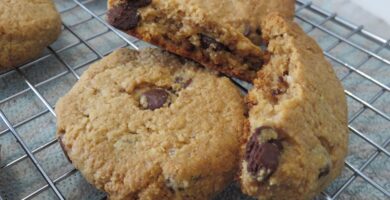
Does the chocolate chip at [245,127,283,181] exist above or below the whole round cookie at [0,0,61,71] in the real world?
above

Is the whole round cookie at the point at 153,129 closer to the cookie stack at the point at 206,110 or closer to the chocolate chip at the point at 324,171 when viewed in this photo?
the cookie stack at the point at 206,110

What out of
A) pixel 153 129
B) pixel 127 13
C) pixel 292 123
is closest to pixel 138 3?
pixel 127 13

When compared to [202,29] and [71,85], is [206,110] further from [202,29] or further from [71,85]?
[71,85]

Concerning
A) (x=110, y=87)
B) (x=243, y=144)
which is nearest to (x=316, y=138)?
(x=243, y=144)

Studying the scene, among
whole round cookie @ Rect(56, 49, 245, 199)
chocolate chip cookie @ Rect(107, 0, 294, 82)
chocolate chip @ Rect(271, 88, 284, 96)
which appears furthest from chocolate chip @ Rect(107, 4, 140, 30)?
chocolate chip @ Rect(271, 88, 284, 96)

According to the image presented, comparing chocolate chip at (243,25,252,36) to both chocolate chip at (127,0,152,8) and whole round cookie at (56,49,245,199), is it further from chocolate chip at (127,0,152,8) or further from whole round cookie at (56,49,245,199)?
chocolate chip at (127,0,152,8)

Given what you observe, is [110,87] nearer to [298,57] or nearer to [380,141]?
[298,57]

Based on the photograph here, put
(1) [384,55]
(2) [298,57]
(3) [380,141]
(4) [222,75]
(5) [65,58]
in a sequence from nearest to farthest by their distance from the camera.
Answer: (2) [298,57] → (4) [222,75] → (3) [380,141] → (5) [65,58] → (1) [384,55]
